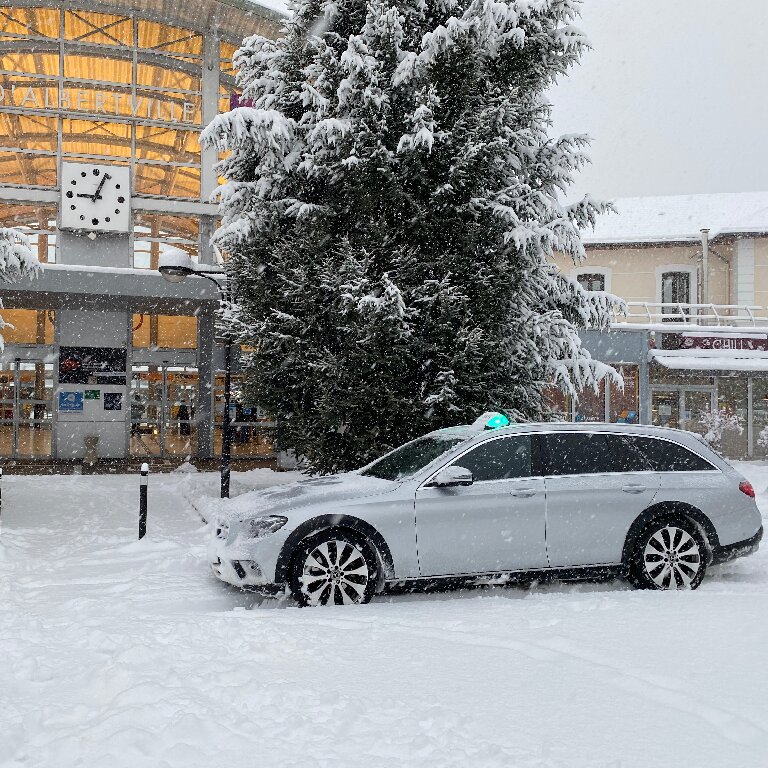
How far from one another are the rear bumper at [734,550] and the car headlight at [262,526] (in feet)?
12.7

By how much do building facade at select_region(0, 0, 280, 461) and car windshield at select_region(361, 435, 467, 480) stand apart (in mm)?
13789

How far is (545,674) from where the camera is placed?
4828mm

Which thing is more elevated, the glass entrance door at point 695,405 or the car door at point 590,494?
the glass entrance door at point 695,405

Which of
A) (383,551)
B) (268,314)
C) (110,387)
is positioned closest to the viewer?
(383,551)

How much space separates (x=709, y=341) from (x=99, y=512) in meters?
18.6

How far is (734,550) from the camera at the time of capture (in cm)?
748

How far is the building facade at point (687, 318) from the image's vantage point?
2430 centimetres

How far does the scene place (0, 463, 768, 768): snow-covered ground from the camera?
3.74 m

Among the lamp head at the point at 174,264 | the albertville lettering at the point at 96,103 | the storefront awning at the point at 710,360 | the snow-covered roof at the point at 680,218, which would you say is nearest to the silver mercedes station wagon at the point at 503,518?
the lamp head at the point at 174,264

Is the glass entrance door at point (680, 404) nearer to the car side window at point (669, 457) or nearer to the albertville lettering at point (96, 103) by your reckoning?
the albertville lettering at point (96, 103)

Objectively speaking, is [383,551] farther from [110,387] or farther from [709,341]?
[709,341]

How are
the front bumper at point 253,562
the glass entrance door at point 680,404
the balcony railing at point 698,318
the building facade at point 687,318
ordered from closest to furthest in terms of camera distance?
the front bumper at point 253,562
the building facade at point 687,318
the balcony railing at point 698,318
the glass entrance door at point 680,404

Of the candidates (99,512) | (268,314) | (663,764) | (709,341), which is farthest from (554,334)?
(709,341)

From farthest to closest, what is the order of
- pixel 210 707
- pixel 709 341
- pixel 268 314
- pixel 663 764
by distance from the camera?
pixel 709 341, pixel 268 314, pixel 210 707, pixel 663 764
